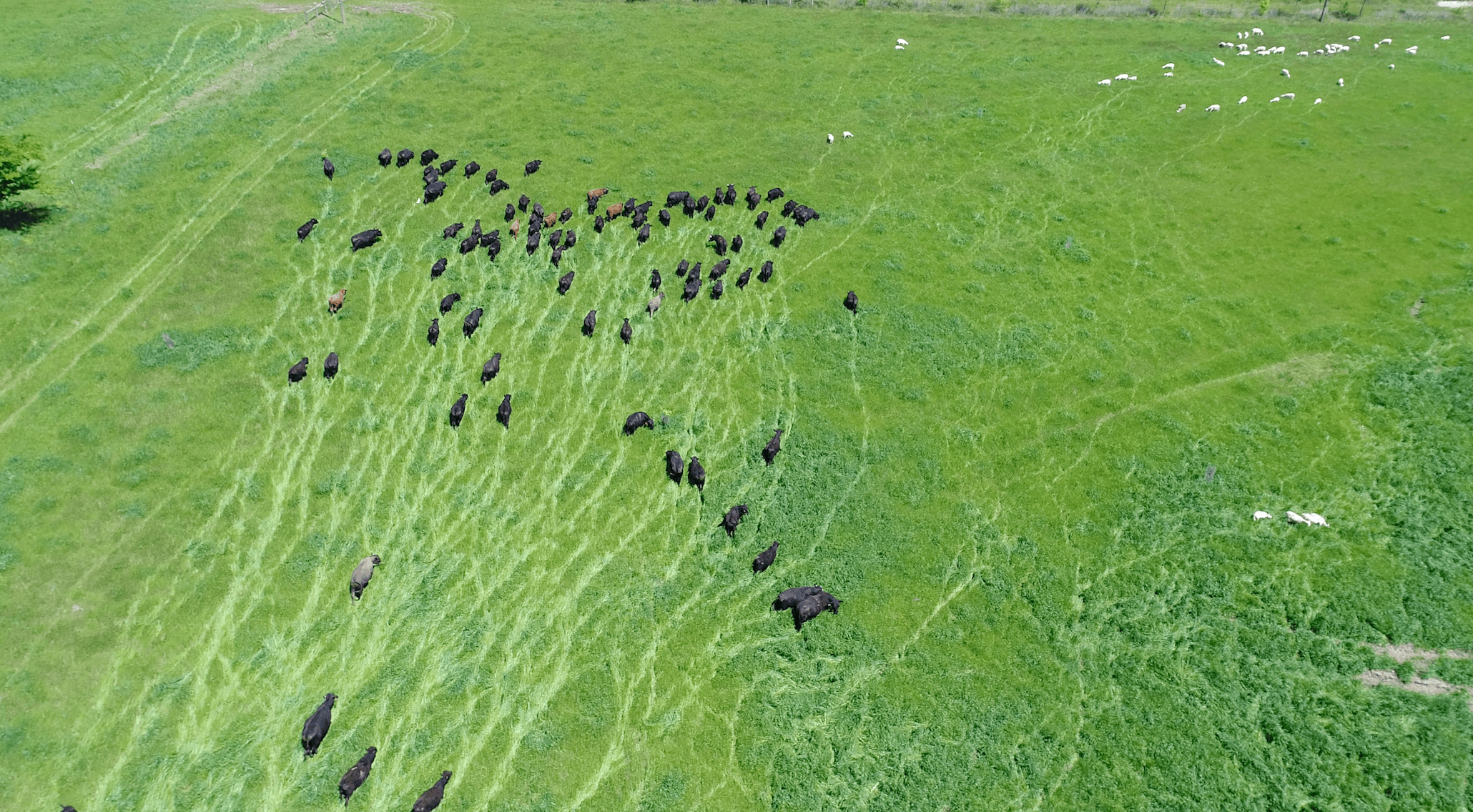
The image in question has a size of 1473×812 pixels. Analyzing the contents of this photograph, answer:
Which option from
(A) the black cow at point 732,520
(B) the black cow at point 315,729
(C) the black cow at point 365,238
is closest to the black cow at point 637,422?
(A) the black cow at point 732,520

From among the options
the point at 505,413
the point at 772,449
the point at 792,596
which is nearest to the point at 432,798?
the point at 792,596

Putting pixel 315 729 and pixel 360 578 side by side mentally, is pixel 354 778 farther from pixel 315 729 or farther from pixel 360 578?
pixel 360 578

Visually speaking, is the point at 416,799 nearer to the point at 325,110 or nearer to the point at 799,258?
the point at 799,258

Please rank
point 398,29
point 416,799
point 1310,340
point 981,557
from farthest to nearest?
point 398,29
point 1310,340
point 981,557
point 416,799

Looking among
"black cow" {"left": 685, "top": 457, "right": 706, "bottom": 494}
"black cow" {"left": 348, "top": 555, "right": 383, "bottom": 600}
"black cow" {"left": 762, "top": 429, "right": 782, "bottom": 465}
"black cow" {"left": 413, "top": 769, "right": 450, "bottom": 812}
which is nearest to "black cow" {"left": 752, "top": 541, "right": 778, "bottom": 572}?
"black cow" {"left": 685, "top": 457, "right": 706, "bottom": 494}

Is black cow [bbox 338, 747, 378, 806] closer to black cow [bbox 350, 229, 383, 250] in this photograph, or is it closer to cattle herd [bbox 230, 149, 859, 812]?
cattle herd [bbox 230, 149, 859, 812]

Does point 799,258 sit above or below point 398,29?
below

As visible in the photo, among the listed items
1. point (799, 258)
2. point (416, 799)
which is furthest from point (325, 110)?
point (416, 799)
